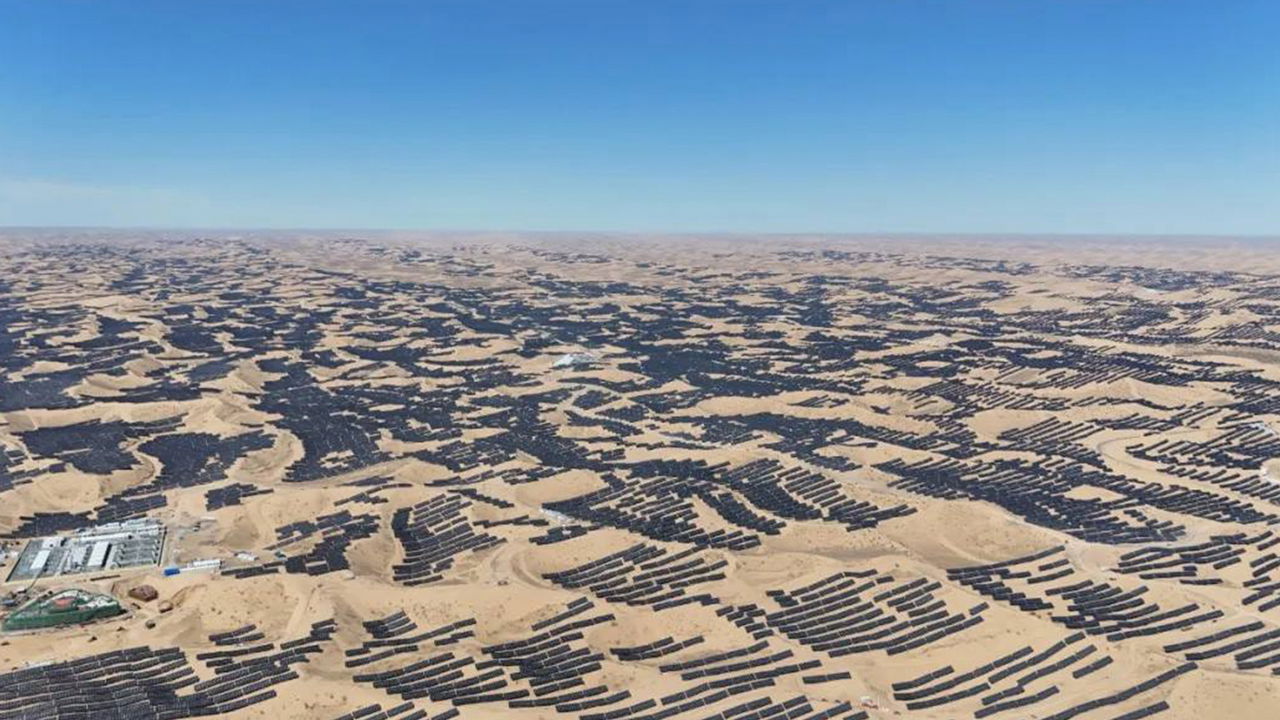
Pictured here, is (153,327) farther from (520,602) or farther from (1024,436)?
(1024,436)

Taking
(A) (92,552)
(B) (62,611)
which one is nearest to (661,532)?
(B) (62,611)

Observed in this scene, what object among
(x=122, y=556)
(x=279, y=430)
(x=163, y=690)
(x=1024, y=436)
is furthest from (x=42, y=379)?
(x=1024, y=436)

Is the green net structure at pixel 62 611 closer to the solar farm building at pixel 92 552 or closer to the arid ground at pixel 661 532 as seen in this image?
the arid ground at pixel 661 532

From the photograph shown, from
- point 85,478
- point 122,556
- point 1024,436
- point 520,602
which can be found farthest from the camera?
point 1024,436

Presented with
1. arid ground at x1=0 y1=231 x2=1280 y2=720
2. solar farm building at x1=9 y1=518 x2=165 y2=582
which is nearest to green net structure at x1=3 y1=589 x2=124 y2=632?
arid ground at x1=0 y1=231 x2=1280 y2=720

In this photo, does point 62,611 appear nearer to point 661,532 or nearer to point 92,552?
point 92,552

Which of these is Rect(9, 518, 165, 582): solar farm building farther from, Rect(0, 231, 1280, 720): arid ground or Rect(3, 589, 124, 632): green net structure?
Rect(3, 589, 124, 632): green net structure

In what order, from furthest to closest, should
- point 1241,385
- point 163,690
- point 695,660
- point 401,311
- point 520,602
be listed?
point 401,311
point 1241,385
point 520,602
point 695,660
point 163,690
